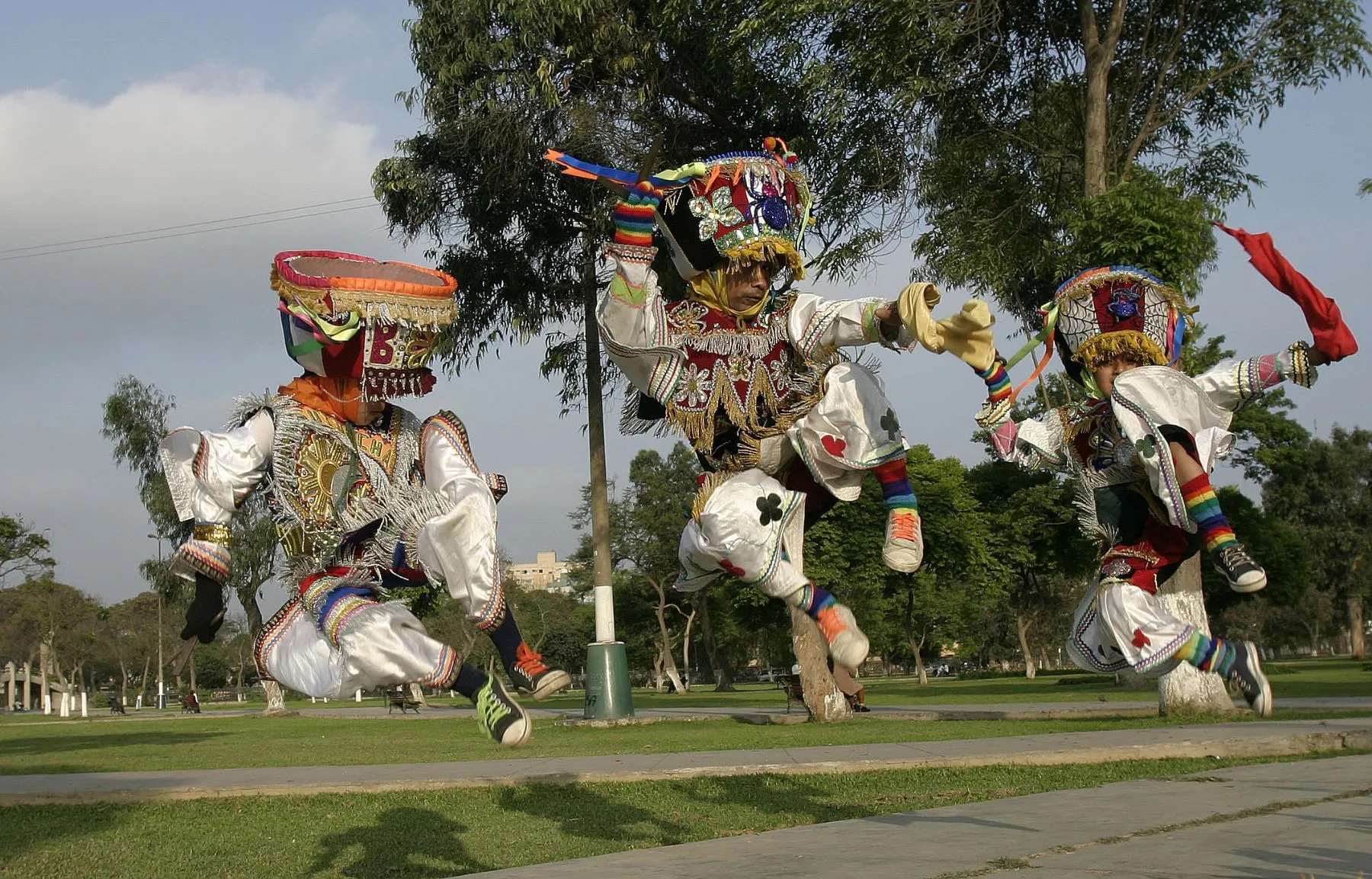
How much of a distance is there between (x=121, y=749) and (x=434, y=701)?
20.9 m

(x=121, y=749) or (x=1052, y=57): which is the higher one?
(x=1052, y=57)

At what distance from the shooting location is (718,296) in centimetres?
623

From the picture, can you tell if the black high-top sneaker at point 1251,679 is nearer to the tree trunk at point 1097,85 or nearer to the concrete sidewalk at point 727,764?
the concrete sidewalk at point 727,764

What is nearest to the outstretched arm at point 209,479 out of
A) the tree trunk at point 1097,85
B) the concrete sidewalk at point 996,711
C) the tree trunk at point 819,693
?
the tree trunk at point 1097,85

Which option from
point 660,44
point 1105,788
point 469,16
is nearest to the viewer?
point 1105,788

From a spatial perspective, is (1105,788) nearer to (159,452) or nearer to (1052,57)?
(159,452)

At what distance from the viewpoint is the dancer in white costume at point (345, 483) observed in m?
5.30

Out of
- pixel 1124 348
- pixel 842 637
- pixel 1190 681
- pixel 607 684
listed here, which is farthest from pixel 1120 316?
pixel 607 684

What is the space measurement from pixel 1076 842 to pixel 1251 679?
3.93ft

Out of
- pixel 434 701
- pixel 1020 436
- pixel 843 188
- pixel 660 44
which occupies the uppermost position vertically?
pixel 660 44

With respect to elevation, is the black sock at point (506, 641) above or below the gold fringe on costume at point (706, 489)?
below

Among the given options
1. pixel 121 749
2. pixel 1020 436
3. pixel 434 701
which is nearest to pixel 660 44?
pixel 1020 436

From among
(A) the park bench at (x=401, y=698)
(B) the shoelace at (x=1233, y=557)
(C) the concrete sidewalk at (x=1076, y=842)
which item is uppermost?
(B) the shoelace at (x=1233, y=557)

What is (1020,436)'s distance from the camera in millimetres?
6793
